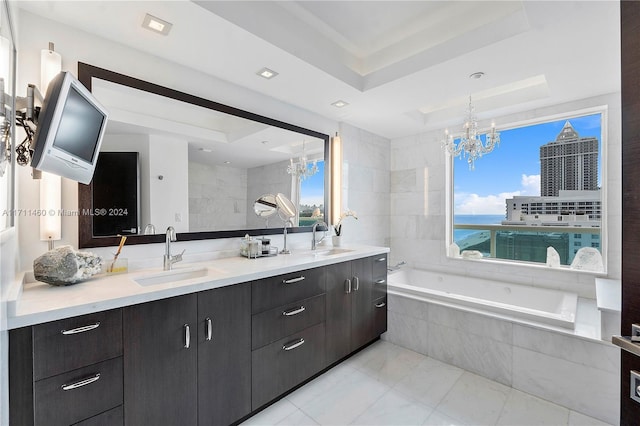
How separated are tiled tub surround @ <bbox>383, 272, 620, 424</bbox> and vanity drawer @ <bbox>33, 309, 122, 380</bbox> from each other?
247 cm

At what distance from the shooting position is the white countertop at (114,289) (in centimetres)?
110

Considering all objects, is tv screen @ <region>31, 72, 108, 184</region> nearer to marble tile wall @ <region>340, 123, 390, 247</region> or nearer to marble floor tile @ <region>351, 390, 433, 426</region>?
marble floor tile @ <region>351, 390, 433, 426</region>

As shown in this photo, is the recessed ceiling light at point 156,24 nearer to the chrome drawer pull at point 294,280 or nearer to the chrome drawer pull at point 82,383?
the chrome drawer pull at point 294,280

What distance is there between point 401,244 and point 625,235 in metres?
3.32

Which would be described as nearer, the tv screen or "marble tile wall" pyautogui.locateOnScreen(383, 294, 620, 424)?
the tv screen

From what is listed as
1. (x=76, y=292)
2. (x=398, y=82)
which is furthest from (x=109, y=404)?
(x=398, y=82)

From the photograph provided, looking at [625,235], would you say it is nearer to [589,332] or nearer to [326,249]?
[589,332]

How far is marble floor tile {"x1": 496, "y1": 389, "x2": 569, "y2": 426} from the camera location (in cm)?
185

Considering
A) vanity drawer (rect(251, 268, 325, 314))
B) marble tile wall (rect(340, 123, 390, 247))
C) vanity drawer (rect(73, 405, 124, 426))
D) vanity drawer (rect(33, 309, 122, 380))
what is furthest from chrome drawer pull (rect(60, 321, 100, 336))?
marble tile wall (rect(340, 123, 390, 247))

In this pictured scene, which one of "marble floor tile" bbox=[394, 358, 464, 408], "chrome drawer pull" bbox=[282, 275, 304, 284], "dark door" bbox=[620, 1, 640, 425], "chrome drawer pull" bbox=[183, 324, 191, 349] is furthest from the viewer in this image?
"marble floor tile" bbox=[394, 358, 464, 408]

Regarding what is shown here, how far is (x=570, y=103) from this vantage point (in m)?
2.79

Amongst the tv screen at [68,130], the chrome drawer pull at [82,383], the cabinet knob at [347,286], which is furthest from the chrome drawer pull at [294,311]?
the tv screen at [68,130]

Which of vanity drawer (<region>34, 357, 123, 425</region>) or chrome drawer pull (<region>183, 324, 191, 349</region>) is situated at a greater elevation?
chrome drawer pull (<region>183, 324, 191, 349</region>)

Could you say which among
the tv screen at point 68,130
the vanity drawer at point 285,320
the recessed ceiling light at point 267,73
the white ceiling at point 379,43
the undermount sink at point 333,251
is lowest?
the vanity drawer at point 285,320
